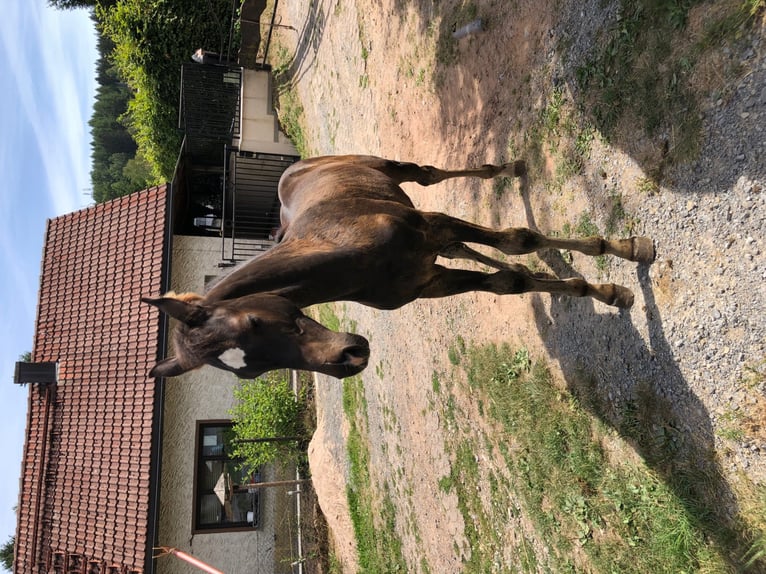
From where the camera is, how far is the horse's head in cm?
255

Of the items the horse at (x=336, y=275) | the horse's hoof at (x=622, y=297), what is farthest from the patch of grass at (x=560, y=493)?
the horse at (x=336, y=275)

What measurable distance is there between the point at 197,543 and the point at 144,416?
10.8 feet

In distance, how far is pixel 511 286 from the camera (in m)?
4.05

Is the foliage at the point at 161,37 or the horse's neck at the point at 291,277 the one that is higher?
the foliage at the point at 161,37

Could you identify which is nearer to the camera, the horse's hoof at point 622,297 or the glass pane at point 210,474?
the horse's hoof at point 622,297

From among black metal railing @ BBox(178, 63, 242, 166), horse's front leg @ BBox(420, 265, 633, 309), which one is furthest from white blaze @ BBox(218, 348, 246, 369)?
black metal railing @ BBox(178, 63, 242, 166)

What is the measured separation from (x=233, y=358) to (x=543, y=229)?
3.49 m

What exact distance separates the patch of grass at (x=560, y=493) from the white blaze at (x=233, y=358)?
3028mm

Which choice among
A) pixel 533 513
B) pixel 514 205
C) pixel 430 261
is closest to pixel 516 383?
pixel 533 513

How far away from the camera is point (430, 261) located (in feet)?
12.3

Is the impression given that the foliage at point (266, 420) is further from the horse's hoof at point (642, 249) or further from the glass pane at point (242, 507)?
the horse's hoof at point (642, 249)

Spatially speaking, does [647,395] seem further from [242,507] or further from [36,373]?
[36,373]

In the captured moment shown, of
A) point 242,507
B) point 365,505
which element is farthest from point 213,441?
point 365,505

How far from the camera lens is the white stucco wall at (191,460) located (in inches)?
450
